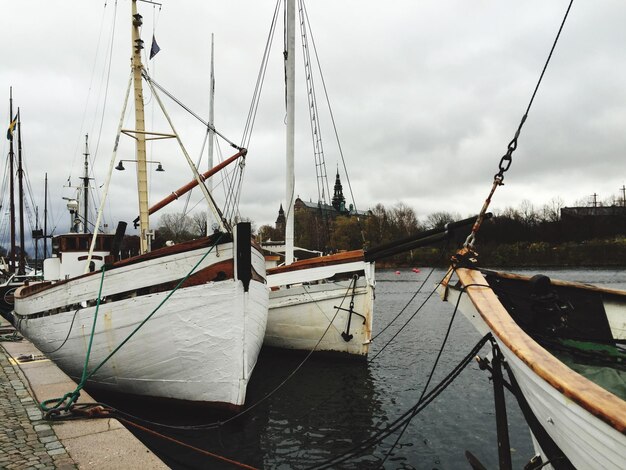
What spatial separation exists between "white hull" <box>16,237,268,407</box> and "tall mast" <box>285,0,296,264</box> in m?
5.25

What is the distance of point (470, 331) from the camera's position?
16.8m

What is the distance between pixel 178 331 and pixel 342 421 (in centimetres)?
351

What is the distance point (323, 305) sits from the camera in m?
11.1

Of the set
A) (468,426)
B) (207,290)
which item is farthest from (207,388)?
(468,426)

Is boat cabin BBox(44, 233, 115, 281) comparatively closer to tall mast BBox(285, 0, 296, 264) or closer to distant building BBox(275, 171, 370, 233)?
tall mast BBox(285, 0, 296, 264)

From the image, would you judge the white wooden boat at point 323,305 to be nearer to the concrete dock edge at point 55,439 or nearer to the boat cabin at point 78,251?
the boat cabin at point 78,251

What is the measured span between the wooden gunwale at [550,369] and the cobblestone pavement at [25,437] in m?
3.83

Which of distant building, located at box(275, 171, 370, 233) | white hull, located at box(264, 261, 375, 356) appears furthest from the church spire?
white hull, located at box(264, 261, 375, 356)

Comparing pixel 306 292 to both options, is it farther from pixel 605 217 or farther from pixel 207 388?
pixel 605 217

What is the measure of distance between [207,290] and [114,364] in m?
2.23

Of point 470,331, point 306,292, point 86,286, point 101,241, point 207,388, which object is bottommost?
point 470,331

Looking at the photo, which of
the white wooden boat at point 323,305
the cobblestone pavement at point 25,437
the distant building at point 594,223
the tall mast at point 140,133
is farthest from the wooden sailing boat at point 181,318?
the distant building at point 594,223

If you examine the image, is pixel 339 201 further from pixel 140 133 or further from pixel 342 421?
pixel 342 421

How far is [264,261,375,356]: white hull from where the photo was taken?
422 inches
